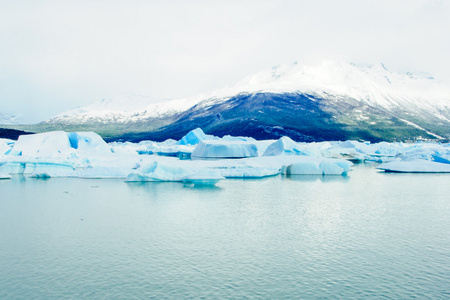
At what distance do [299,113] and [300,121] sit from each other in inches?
223

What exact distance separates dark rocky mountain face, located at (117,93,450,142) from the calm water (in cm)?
6574

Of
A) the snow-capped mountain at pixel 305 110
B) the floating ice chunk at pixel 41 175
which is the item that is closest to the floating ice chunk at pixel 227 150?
the floating ice chunk at pixel 41 175

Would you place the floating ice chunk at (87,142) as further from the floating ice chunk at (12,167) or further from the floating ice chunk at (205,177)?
the floating ice chunk at (205,177)

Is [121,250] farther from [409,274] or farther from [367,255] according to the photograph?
[409,274]

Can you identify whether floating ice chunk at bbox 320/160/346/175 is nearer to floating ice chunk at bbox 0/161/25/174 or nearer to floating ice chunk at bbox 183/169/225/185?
floating ice chunk at bbox 183/169/225/185

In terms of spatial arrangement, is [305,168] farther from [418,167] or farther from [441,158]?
[441,158]

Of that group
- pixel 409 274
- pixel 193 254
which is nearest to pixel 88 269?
pixel 193 254

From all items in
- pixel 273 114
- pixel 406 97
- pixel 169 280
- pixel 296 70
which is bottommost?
pixel 169 280

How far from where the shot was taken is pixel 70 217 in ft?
34.8

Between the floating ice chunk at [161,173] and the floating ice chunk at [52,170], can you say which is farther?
the floating ice chunk at [52,170]

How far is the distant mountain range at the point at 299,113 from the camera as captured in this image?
85.3 m

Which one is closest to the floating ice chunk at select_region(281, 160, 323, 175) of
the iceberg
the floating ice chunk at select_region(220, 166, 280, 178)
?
the floating ice chunk at select_region(220, 166, 280, 178)

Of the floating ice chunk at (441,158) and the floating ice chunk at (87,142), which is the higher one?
the floating ice chunk at (87,142)

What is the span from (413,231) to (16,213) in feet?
32.0
